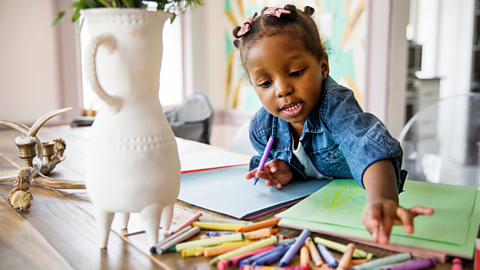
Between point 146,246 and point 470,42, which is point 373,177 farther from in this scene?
point 470,42

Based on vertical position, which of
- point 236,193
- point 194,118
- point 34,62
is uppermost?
point 34,62

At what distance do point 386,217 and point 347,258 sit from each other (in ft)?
0.20

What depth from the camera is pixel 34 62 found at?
91.2 inches

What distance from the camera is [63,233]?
0.53m

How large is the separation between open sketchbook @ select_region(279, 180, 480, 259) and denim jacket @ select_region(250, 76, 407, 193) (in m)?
0.05

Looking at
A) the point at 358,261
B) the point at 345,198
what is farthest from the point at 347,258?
the point at 345,198

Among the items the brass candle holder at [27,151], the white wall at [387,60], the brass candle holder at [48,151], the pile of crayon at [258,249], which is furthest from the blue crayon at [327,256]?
the white wall at [387,60]

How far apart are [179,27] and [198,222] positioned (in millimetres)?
2813

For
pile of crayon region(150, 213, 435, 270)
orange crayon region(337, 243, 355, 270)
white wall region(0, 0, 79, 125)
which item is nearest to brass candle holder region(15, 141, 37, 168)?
pile of crayon region(150, 213, 435, 270)

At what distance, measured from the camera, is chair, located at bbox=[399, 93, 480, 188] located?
54.4 inches

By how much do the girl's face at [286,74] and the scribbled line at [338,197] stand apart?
0.17 meters

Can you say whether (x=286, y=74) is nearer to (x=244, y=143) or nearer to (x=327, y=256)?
(x=327, y=256)

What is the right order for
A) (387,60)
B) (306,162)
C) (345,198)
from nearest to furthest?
(345,198)
(306,162)
(387,60)

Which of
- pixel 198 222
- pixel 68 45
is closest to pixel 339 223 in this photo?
pixel 198 222
